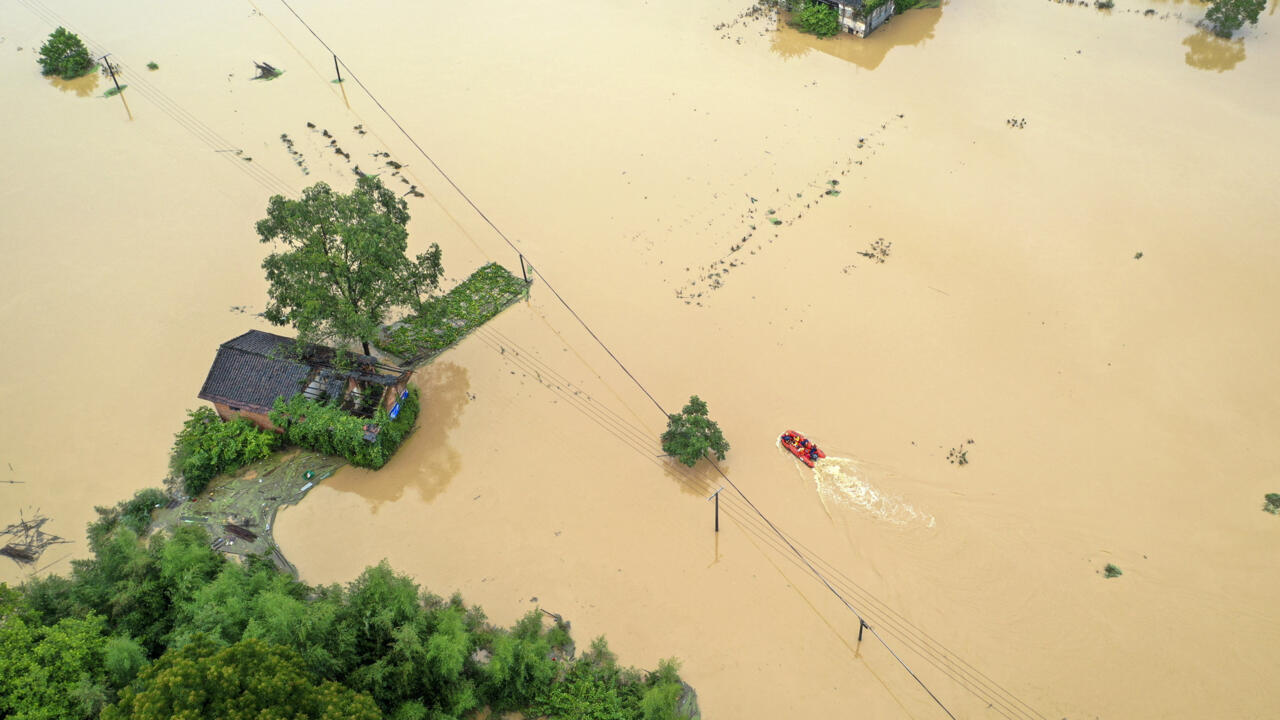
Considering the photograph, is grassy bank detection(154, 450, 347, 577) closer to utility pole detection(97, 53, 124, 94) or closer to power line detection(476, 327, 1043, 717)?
power line detection(476, 327, 1043, 717)

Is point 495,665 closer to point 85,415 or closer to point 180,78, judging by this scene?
point 85,415

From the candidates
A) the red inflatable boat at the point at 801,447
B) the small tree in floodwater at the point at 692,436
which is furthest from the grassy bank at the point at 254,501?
the red inflatable boat at the point at 801,447

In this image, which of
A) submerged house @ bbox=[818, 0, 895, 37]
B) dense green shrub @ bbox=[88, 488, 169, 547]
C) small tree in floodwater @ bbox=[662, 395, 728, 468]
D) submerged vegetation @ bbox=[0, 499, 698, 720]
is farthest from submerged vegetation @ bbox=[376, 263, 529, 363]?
submerged house @ bbox=[818, 0, 895, 37]

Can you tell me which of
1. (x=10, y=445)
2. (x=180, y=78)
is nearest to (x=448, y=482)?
(x=10, y=445)

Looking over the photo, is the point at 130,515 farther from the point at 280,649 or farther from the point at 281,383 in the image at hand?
the point at 280,649

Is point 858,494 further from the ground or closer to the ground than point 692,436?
closer to the ground

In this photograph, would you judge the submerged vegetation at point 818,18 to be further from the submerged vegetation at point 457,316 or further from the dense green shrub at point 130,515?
the dense green shrub at point 130,515

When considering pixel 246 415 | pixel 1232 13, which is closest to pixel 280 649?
pixel 246 415
